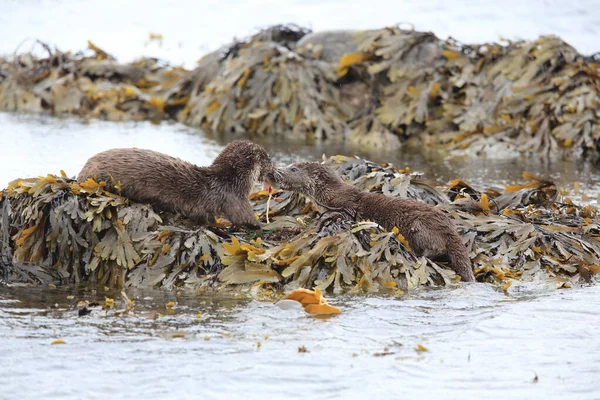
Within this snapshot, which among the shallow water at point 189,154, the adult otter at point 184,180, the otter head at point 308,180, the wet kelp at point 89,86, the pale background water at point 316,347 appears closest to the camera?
the pale background water at point 316,347

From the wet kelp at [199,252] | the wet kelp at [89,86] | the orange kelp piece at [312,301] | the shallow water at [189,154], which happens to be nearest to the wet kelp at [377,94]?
the wet kelp at [89,86]

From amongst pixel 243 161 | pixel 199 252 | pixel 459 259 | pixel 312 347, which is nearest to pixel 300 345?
pixel 312 347

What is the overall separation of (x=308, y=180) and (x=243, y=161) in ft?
1.78

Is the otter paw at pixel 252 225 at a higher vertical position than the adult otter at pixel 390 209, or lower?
lower

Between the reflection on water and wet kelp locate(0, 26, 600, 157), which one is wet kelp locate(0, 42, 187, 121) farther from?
the reflection on water

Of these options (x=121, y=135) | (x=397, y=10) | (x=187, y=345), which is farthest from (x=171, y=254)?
(x=397, y=10)

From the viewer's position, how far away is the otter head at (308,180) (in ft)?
21.8

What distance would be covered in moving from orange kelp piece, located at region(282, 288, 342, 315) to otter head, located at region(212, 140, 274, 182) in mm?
1434

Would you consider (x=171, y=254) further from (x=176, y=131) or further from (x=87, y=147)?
(x=176, y=131)

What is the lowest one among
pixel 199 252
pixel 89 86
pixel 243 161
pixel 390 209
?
pixel 199 252

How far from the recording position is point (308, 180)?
662 centimetres

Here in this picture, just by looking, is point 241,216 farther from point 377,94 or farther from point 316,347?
point 377,94

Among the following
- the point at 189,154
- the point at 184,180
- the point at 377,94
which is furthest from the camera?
the point at 377,94

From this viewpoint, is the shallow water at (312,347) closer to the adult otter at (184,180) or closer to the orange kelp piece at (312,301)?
the orange kelp piece at (312,301)
